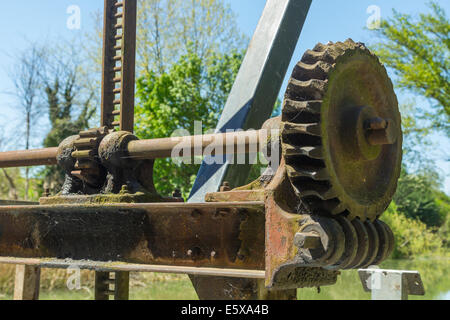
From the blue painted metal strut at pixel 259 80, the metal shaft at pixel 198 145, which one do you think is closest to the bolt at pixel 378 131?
the metal shaft at pixel 198 145

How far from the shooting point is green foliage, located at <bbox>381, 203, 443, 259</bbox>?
2817 centimetres

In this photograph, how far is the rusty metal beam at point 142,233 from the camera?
2.73 meters

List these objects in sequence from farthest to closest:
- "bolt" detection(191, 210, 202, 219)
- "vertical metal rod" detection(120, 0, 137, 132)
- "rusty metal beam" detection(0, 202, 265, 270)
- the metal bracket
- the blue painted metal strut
A: the metal bracket < the blue painted metal strut < "vertical metal rod" detection(120, 0, 137, 132) < "bolt" detection(191, 210, 202, 219) < "rusty metal beam" detection(0, 202, 265, 270)

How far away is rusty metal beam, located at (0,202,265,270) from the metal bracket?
499cm

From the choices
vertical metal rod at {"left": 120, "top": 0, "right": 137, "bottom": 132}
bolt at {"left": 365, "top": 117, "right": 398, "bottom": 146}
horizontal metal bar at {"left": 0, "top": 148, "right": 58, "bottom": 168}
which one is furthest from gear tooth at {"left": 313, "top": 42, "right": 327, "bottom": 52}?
vertical metal rod at {"left": 120, "top": 0, "right": 137, "bottom": 132}

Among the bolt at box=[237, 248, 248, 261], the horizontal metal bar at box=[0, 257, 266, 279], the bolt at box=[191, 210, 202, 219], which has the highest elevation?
the bolt at box=[191, 210, 202, 219]

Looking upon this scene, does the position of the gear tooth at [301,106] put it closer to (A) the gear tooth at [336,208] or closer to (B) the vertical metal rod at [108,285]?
(A) the gear tooth at [336,208]

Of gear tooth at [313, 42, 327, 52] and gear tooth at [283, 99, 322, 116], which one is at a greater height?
gear tooth at [313, 42, 327, 52]

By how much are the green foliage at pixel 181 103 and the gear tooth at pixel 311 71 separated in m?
14.1

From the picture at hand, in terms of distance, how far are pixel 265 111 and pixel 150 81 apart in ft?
45.9

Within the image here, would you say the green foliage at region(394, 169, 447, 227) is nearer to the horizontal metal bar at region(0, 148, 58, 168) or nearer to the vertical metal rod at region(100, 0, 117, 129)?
the vertical metal rod at region(100, 0, 117, 129)

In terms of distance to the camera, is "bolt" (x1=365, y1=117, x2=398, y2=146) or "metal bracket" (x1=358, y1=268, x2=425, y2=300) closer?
"bolt" (x1=365, y1=117, x2=398, y2=146)

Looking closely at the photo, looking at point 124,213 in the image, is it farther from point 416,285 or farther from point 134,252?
Result: point 416,285
